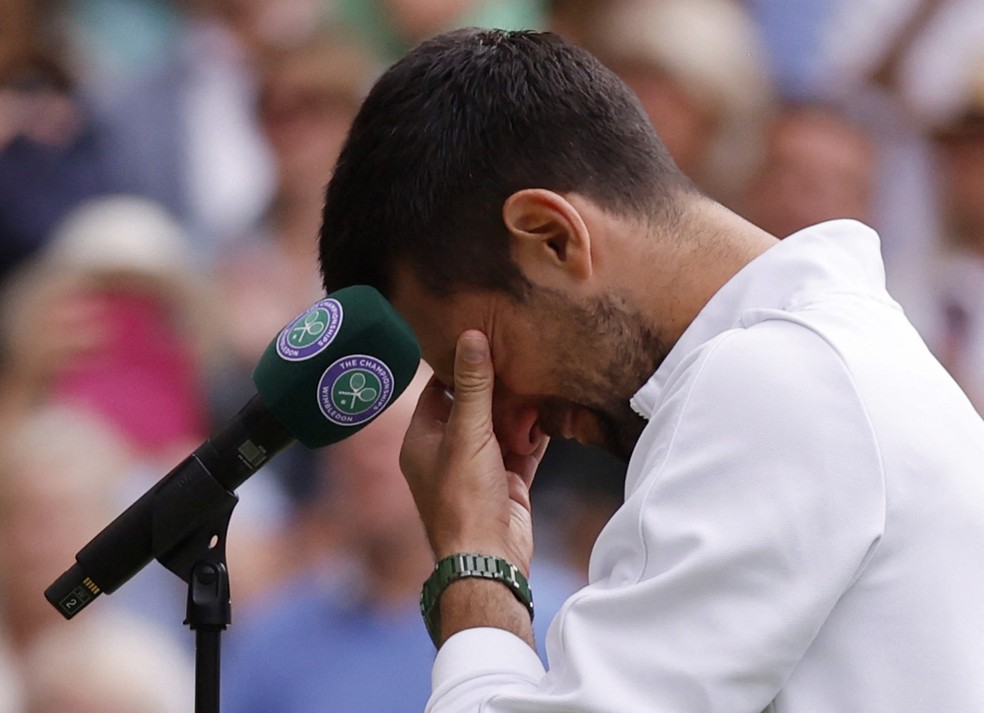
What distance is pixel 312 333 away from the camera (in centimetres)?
184

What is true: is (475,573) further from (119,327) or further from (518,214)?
(119,327)

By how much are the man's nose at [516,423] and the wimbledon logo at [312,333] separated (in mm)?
278

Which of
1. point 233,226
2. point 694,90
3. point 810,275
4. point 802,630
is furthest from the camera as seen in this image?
point 694,90

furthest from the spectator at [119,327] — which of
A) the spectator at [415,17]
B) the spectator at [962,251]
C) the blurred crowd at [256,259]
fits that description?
the spectator at [962,251]

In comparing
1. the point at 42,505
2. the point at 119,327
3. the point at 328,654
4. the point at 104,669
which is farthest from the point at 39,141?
the point at 328,654

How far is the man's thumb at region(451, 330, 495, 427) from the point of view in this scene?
75.7 inches

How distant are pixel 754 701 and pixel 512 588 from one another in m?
0.48

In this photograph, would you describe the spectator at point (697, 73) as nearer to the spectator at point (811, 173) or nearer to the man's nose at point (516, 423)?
the spectator at point (811, 173)

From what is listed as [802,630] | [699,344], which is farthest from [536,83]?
[802,630]

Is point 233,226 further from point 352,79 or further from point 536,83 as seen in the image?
point 536,83

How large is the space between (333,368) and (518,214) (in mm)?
290

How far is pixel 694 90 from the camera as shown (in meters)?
3.92

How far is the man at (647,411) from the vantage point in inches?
57.3

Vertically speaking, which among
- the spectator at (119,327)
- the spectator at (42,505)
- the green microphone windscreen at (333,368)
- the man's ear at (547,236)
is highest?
the spectator at (119,327)
